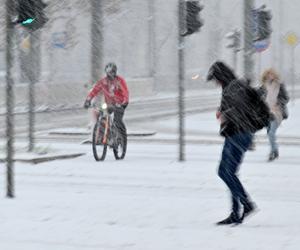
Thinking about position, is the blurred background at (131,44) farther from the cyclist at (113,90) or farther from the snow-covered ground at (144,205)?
the snow-covered ground at (144,205)

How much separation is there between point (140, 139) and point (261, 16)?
434 cm

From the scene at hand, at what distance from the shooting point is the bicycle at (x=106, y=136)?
14758 millimetres

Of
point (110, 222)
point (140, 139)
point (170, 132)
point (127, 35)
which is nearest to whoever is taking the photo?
point (110, 222)

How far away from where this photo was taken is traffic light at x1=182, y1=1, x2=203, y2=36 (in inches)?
561

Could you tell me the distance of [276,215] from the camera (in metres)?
9.18

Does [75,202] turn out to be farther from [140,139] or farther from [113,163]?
[140,139]

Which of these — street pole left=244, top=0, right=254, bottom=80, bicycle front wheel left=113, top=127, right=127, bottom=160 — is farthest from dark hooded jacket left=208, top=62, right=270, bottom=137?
street pole left=244, top=0, right=254, bottom=80

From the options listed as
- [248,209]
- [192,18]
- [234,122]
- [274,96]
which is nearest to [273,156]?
[274,96]

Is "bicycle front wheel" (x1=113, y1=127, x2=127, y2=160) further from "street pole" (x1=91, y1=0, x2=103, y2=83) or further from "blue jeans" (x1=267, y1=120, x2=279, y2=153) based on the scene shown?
"street pole" (x1=91, y1=0, x2=103, y2=83)

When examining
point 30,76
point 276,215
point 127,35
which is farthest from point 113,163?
point 127,35

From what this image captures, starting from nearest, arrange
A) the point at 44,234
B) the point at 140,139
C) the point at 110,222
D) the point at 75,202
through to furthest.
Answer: the point at 44,234, the point at 110,222, the point at 75,202, the point at 140,139

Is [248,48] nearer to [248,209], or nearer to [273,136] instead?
[273,136]

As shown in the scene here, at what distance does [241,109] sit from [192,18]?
245 inches

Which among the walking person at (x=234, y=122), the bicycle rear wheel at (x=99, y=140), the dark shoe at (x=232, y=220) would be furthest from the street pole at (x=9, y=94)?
the bicycle rear wheel at (x=99, y=140)
